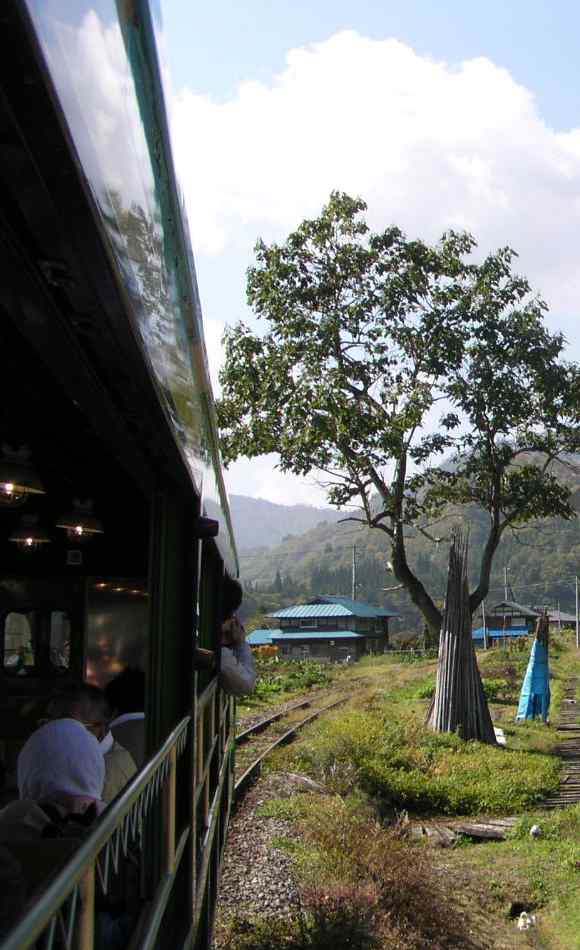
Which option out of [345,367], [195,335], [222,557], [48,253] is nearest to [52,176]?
[48,253]

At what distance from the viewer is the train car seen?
50.0 inches

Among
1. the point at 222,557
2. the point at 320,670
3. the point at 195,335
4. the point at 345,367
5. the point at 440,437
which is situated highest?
the point at 345,367

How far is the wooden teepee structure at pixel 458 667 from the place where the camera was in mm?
18094

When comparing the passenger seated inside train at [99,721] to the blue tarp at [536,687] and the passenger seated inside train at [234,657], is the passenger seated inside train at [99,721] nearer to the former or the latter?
the passenger seated inside train at [234,657]

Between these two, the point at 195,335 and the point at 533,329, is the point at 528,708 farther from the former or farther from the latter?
the point at 195,335

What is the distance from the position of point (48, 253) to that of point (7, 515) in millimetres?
5613

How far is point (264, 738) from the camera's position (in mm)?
19031

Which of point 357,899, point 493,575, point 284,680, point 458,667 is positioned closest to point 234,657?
point 357,899

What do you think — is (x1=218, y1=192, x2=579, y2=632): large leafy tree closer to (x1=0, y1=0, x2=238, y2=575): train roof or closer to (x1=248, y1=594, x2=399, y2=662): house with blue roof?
(x1=0, y1=0, x2=238, y2=575): train roof

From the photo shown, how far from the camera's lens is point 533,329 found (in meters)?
20.0

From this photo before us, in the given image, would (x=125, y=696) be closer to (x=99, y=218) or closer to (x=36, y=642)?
(x=36, y=642)

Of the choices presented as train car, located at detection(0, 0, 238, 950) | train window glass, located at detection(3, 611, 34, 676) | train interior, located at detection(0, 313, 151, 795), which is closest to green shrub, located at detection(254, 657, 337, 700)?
train interior, located at detection(0, 313, 151, 795)

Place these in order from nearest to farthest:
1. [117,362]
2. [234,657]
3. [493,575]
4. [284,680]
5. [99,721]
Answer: [117,362] < [99,721] < [234,657] < [284,680] < [493,575]

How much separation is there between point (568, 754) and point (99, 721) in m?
15.5
